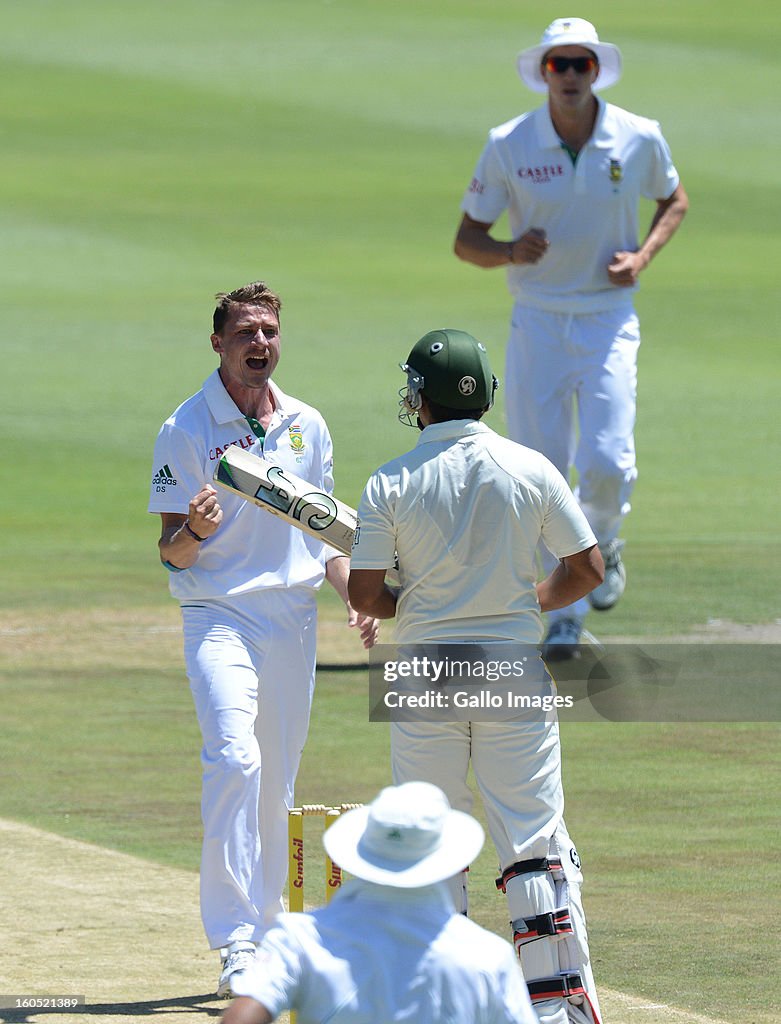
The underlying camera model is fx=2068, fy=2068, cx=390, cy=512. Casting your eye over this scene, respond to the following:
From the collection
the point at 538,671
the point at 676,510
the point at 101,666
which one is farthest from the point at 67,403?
the point at 538,671

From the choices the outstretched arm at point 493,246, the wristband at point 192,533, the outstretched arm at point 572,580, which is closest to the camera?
the outstretched arm at point 572,580

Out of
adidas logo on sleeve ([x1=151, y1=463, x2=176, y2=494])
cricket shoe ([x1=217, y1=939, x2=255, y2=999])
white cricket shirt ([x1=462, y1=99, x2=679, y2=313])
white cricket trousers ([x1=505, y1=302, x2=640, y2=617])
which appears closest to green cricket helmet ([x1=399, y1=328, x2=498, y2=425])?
adidas logo on sleeve ([x1=151, y1=463, x2=176, y2=494])

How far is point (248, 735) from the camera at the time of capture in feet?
20.6

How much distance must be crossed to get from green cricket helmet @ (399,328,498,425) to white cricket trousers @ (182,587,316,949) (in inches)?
50.1

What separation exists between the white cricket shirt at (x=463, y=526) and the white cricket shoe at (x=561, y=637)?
491 centimetres

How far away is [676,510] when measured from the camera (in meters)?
16.8

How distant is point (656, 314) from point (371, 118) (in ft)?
41.0

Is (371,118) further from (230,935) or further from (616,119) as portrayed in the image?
(230,935)

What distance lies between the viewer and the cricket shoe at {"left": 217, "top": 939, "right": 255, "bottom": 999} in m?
6.00

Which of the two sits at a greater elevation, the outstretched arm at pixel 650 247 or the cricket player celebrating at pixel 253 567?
the outstretched arm at pixel 650 247

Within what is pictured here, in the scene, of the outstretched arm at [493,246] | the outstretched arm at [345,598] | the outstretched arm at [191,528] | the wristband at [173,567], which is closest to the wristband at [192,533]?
the outstretched arm at [191,528]

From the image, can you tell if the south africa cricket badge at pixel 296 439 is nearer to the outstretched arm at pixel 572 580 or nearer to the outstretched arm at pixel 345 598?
the outstretched arm at pixel 345 598

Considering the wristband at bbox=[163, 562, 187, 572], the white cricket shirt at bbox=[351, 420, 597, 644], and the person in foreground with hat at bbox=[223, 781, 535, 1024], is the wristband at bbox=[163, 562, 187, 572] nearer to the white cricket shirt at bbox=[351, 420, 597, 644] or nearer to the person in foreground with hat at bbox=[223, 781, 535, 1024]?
the white cricket shirt at bbox=[351, 420, 597, 644]

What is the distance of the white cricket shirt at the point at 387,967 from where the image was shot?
356cm
